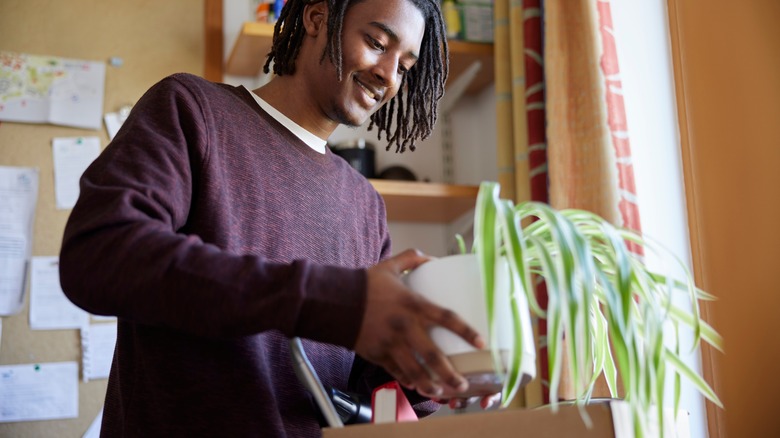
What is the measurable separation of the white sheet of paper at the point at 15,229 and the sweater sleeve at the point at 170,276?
51.7 inches

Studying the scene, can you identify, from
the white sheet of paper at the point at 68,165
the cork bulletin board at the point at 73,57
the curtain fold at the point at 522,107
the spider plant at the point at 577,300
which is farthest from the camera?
the white sheet of paper at the point at 68,165

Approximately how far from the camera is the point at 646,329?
775 mm

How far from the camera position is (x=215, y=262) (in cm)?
81

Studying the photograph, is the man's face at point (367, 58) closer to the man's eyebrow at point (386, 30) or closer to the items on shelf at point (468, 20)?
the man's eyebrow at point (386, 30)

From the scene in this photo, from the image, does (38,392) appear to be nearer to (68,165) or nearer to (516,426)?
(68,165)

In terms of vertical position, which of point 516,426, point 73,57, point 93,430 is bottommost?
point 93,430

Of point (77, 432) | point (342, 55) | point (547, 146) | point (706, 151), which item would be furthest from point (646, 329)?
point (77, 432)

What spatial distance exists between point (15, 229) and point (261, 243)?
1265 mm

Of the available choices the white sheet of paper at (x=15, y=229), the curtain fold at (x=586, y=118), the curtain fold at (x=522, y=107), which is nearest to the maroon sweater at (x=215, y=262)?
the curtain fold at (x=586, y=118)

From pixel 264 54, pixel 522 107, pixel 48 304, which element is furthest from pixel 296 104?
pixel 48 304

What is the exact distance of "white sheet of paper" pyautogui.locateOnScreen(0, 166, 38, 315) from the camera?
2.10 metres

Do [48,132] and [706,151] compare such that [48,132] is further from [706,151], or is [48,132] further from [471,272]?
[471,272]

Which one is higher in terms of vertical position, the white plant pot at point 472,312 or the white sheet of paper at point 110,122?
the white sheet of paper at point 110,122

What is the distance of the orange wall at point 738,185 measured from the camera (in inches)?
60.7
